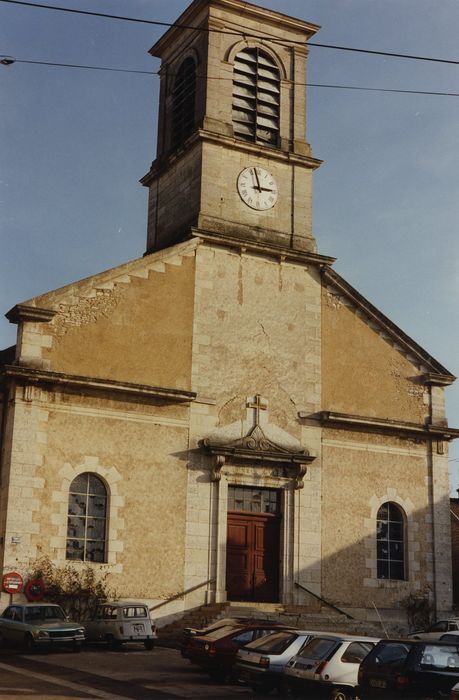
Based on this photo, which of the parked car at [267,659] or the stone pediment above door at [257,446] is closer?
the parked car at [267,659]

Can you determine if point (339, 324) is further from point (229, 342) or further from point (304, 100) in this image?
point (304, 100)

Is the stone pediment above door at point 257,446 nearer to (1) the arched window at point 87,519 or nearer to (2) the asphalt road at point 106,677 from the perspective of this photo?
(1) the arched window at point 87,519

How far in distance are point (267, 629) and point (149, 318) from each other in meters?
9.73

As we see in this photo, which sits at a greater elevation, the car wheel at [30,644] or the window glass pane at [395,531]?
the window glass pane at [395,531]

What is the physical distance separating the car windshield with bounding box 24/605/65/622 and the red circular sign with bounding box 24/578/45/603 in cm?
114

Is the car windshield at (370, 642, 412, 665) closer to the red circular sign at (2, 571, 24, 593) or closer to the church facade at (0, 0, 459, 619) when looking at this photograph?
the church facade at (0, 0, 459, 619)

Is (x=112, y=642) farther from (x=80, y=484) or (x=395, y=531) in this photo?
(x=395, y=531)

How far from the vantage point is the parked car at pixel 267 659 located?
16.5 meters

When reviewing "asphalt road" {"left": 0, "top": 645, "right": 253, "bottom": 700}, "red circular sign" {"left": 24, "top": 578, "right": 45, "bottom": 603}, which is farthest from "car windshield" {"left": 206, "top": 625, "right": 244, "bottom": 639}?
"red circular sign" {"left": 24, "top": 578, "right": 45, "bottom": 603}

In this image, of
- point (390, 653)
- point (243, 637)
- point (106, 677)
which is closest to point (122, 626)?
point (243, 637)

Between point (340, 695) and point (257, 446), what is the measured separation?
11.5 meters

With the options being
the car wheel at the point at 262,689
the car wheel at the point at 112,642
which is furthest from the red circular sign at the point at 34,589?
the car wheel at the point at 262,689

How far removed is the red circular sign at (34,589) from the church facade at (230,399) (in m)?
0.41

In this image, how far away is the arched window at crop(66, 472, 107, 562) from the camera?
23922 mm
